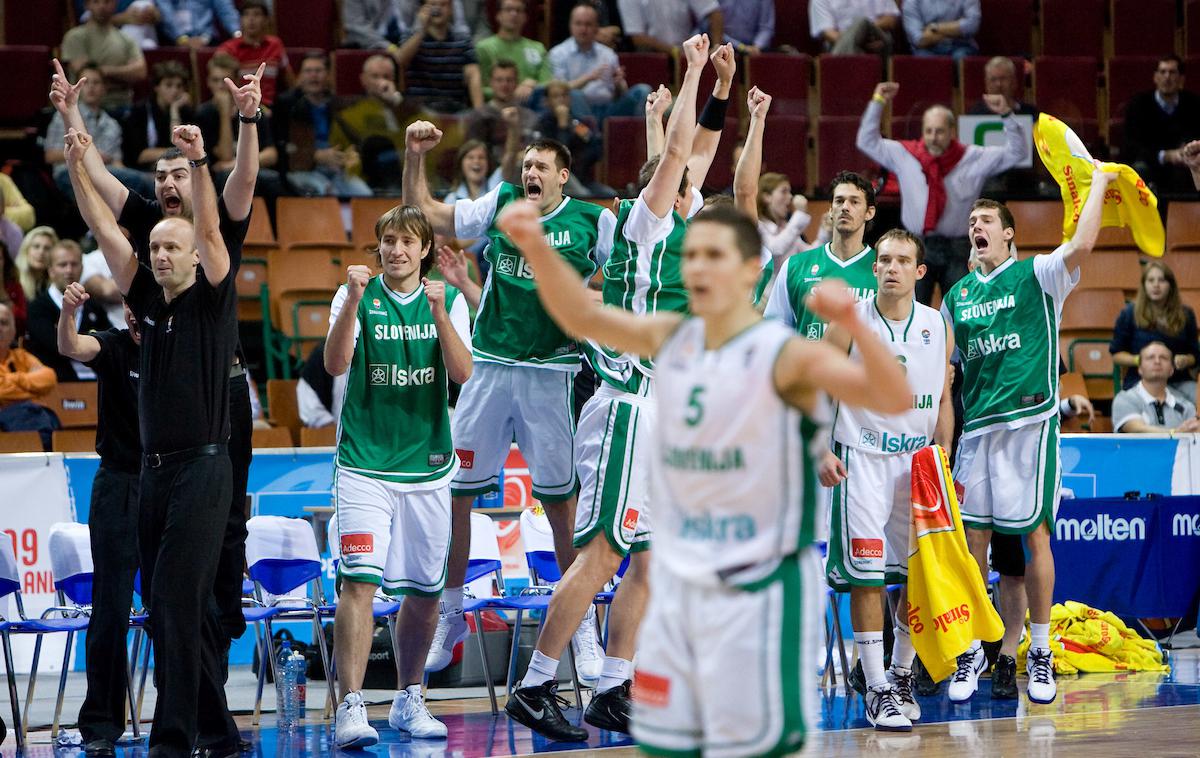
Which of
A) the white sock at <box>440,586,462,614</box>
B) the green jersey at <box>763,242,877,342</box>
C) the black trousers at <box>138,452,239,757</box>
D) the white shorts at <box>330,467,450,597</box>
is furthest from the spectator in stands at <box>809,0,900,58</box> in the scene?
the black trousers at <box>138,452,239,757</box>

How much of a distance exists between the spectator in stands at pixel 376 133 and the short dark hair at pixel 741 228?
27.1 ft

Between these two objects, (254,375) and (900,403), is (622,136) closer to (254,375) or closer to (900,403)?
(254,375)

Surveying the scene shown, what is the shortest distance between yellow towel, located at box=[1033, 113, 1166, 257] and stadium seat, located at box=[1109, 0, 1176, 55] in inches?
309

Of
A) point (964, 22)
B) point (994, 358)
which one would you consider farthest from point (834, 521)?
point (964, 22)

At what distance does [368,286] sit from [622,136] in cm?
571

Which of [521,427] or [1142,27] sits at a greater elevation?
[1142,27]

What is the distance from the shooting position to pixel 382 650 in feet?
28.2

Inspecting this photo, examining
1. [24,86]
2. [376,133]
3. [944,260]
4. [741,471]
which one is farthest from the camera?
[24,86]

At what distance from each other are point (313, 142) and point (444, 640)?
→ 17.8ft

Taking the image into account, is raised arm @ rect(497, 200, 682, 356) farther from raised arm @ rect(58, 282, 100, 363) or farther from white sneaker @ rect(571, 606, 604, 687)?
white sneaker @ rect(571, 606, 604, 687)

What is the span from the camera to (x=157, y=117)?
12.5 m

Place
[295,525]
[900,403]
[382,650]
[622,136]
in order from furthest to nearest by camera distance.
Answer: [622,136]
[382,650]
[295,525]
[900,403]

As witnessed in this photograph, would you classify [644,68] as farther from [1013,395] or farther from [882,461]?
[882,461]

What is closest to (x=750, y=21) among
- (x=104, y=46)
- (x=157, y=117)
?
(x=157, y=117)
